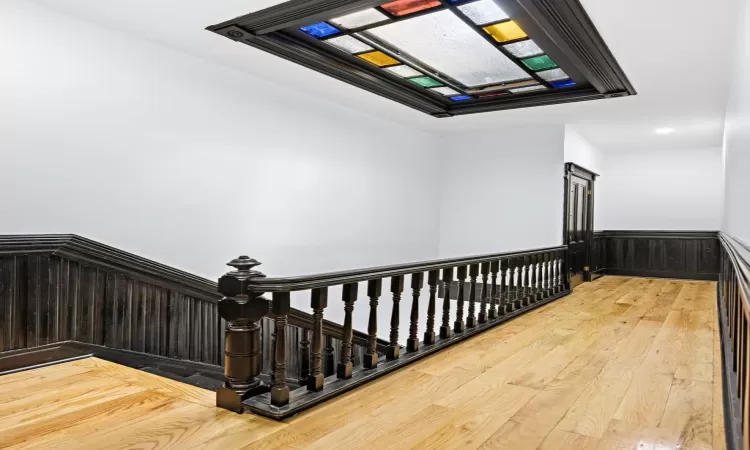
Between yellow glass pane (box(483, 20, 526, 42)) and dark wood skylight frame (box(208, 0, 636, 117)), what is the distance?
64 mm

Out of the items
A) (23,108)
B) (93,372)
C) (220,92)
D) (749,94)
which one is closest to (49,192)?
(23,108)

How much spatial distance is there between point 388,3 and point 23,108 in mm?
2461

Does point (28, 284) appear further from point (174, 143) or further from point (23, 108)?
point (174, 143)

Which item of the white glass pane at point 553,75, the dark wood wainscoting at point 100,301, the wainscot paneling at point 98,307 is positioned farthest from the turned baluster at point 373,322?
the white glass pane at point 553,75

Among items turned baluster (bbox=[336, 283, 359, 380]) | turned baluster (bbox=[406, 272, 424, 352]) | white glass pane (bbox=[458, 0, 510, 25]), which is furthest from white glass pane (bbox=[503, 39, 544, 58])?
turned baluster (bbox=[336, 283, 359, 380])

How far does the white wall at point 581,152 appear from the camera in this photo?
712 centimetres

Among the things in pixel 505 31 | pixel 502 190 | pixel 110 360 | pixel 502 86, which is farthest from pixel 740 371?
pixel 502 190

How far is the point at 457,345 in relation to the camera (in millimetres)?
3688

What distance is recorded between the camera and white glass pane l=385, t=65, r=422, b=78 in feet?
15.6

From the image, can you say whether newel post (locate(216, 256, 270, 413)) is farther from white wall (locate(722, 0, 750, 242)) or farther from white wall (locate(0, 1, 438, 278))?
white wall (locate(722, 0, 750, 242))

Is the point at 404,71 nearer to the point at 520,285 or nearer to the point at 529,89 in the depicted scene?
the point at 529,89

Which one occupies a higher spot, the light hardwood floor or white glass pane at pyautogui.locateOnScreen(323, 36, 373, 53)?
white glass pane at pyautogui.locateOnScreen(323, 36, 373, 53)

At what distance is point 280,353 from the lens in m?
2.35

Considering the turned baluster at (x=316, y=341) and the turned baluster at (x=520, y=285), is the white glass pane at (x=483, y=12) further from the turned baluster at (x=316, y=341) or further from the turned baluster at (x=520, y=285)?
the turned baluster at (x=520, y=285)
